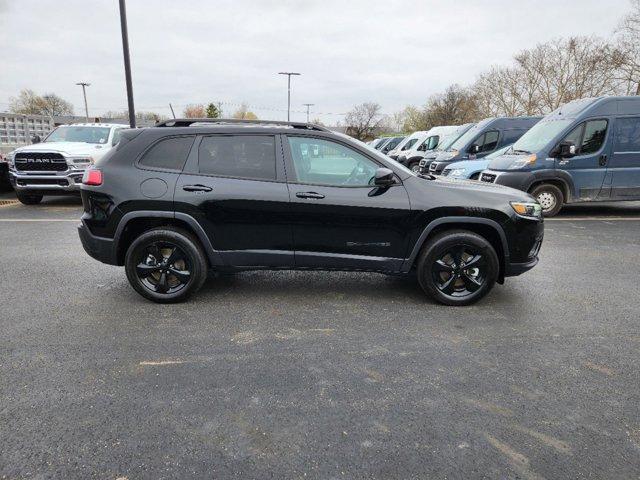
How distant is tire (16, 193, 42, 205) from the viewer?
10.9 meters

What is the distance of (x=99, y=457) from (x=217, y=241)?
237 cm

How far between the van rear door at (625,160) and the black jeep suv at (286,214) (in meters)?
6.29

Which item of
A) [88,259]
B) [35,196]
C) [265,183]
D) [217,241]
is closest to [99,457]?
[217,241]

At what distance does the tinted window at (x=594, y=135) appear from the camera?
9219mm

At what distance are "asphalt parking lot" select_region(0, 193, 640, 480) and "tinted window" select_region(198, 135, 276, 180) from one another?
1.27 m

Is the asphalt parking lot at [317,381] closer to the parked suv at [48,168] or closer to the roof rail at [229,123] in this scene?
the roof rail at [229,123]

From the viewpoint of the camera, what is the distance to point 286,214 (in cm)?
430

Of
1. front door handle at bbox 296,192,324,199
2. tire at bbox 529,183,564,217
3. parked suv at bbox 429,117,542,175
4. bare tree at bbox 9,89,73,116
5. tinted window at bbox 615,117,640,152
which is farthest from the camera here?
bare tree at bbox 9,89,73,116

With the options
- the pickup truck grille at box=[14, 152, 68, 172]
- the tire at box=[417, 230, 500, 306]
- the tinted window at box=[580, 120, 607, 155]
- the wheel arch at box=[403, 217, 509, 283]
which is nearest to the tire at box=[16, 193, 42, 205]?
the pickup truck grille at box=[14, 152, 68, 172]

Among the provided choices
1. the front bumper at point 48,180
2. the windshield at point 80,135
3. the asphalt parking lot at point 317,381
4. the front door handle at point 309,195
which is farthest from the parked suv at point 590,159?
the windshield at point 80,135

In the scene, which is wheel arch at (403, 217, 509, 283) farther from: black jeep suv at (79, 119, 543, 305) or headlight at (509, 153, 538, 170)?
headlight at (509, 153, 538, 170)

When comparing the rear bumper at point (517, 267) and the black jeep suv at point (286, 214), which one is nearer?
the black jeep suv at point (286, 214)

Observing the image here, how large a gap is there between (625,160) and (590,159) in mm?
689

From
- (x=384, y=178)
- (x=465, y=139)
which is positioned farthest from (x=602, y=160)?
(x=384, y=178)
